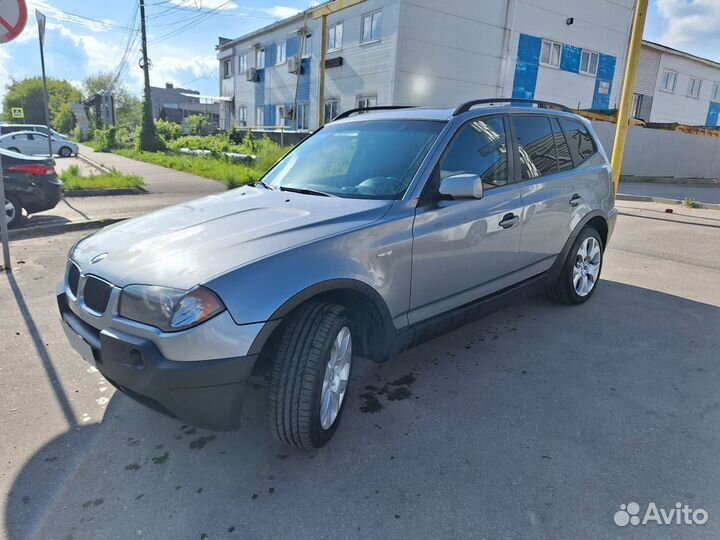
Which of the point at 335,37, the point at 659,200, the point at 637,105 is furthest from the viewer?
the point at 637,105

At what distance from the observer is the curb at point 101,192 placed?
11.4 m

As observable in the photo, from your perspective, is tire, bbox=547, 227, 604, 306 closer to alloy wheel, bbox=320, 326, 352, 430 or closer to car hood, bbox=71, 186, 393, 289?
car hood, bbox=71, 186, 393, 289

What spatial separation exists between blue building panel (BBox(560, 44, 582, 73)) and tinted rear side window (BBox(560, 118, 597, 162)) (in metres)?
22.6

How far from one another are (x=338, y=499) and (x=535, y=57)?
25.0m

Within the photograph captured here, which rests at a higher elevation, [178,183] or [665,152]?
[665,152]

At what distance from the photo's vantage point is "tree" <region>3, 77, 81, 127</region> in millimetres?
80438

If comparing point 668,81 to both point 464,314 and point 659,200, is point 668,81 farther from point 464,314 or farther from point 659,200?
point 464,314

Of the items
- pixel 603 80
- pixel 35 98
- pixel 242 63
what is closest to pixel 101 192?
pixel 603 80

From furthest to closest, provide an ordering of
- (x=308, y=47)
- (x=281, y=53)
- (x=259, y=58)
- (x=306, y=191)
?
(x=259, y=58)
(x=281, y=53)
(x=308, y=47)
(x=306, y=191)

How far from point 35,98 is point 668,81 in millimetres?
91294

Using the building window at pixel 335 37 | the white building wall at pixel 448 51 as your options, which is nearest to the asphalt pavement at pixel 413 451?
the white building wall at pixel 448 51

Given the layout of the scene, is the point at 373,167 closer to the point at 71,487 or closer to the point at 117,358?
the point at 117,358

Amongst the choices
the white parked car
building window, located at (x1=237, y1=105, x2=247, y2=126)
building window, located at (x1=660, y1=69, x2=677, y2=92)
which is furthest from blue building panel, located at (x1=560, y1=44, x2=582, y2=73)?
the white parked car

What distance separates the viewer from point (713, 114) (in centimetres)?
3316
